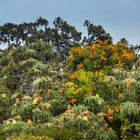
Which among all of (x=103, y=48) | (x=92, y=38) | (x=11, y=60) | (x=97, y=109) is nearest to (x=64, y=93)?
(x=97, y=109)

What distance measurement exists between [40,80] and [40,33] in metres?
14.1

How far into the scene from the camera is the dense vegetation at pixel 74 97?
16281 millimetres

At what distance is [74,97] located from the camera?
17859mm

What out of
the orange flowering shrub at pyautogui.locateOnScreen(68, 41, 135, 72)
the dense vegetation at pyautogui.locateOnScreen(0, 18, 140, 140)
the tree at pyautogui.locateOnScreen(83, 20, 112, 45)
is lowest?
the dense vegetation at pyautogui.locateOnScreen(0, 18, 140, 140)

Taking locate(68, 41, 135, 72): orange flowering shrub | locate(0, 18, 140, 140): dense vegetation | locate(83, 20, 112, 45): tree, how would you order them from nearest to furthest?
locate(0, 18, 140, 140): dense vegetation < locate(68, 41, 135, 72): orange flowering shrub < locate(83, 20, 112, 45): tree

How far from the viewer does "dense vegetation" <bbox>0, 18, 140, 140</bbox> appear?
16.3 metres

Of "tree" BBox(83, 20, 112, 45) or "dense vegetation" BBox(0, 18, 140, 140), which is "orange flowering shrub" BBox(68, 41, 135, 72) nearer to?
"dense vegetation" BBox(0, 18, 140, 140)

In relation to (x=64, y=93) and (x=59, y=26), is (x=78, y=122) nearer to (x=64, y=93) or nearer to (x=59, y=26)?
(x=64, y=93)

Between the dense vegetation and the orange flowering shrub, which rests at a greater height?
the orange flowering shrub

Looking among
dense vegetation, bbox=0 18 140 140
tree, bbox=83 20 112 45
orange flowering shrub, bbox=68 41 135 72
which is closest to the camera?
dense vegetation, bbox=0 18 140 140

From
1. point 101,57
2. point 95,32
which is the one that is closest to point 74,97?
point 101,57

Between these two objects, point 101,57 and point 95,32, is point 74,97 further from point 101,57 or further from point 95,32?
point 95,32

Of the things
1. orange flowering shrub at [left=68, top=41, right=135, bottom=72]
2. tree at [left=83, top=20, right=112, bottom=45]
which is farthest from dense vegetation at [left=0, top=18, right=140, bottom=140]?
tree at [left=83, top=20, right=112, bottom=45]

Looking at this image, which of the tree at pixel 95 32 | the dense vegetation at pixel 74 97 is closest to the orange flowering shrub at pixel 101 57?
the dense vegetation at pixel 74 97
